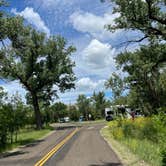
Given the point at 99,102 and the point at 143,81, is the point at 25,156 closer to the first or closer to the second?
the point at 143,81

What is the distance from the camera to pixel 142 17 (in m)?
26.4

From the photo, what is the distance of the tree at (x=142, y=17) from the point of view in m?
25.9

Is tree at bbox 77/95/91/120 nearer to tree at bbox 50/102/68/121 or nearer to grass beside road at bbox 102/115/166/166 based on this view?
tree at bbox 50/102/68/121

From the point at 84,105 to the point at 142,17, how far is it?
112105mm

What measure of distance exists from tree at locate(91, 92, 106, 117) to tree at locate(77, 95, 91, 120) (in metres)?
2.93

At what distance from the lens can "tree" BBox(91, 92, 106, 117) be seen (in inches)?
5155

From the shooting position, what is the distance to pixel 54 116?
13550 centimetres

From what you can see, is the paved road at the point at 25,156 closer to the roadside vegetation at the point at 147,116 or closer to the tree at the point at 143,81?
the roadside vegetation at the point at 147,116

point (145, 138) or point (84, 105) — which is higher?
point (84, 105)

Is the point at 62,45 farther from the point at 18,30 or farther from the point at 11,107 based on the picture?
the point at 18,30

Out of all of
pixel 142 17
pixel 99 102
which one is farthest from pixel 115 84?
pixel 99 102

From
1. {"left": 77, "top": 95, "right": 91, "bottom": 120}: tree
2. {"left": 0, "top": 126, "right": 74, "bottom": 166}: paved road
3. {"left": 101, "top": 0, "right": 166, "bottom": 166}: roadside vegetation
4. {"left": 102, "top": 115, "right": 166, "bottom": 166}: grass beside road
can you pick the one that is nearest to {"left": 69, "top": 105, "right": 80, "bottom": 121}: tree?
{"left": 77, "top": 95, "right": 91, "bottom": 120}: tree

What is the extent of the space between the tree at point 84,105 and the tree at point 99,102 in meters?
2.93

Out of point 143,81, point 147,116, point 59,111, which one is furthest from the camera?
point 59,111
